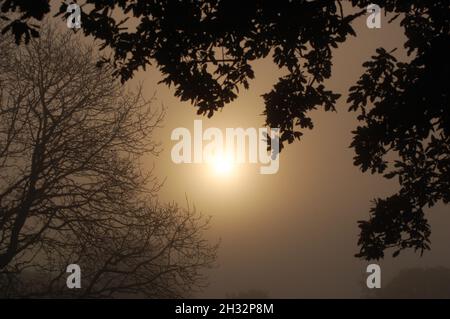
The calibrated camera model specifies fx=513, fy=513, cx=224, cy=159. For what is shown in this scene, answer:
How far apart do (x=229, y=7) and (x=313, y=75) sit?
7.60 ft

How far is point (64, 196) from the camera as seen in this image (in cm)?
1412

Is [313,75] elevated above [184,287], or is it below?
above

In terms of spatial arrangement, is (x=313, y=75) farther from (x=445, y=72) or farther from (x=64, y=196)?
(x=64, y=196)

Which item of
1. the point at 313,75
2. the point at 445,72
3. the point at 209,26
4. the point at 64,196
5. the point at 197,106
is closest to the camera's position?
the point at 445,72

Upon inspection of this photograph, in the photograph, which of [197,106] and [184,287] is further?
[184,287]

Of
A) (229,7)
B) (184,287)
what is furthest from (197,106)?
(184,287)

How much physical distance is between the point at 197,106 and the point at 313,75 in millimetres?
2021

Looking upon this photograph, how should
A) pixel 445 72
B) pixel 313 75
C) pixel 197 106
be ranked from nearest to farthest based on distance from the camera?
pixel 445 72
pixel 197 106
pixel 313 75
